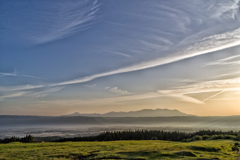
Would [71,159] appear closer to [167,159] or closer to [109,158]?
[109,158]

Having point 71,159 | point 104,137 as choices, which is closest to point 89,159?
point 71,159

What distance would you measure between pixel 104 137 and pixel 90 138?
8.32 metres

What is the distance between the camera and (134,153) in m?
29.0

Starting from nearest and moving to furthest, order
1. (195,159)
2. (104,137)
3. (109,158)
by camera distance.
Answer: (195,159)
(109,158)
(104,137)

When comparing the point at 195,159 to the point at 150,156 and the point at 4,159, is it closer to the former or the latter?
the point at 150,156

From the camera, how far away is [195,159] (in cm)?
2358

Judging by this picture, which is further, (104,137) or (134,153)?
(104,137)

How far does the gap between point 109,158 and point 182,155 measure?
9.84 metres

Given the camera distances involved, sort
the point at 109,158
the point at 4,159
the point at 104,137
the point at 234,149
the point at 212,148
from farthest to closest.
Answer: the point at 104,137 < the point at 234,149 < the point at 212,148 < the point at 4,159 < the point at 109,158

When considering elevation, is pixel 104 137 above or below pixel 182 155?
below

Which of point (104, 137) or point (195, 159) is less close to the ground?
point (195, 159)

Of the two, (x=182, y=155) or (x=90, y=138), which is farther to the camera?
(x=90, y=138)

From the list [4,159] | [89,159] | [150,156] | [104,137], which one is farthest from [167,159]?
[104,137]

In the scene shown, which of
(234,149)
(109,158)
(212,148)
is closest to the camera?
(109,158)
